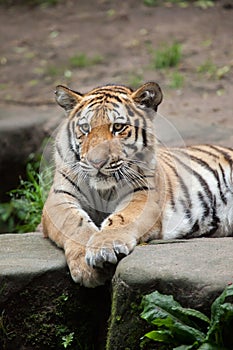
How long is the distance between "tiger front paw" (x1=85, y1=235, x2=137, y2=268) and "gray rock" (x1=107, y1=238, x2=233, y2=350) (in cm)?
7

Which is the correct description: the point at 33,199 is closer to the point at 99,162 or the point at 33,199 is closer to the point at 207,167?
the point at 207,167

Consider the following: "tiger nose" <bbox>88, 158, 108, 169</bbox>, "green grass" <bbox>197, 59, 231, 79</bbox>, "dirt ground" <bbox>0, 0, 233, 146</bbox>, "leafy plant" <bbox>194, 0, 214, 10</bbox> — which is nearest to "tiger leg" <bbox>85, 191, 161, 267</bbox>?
"tiger nose" <bbox>88, 158, 108, 169</bbox>

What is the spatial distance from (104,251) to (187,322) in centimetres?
59

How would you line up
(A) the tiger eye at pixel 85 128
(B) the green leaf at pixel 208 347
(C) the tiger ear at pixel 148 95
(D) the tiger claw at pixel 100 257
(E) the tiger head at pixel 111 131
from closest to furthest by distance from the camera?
(B) the green leaf at pixel 208 347, (D) the tiger claw at pixel 100 257, (E) the tiger head at pixel 111 131, (A) the tiger eye at pixel 85 128, (C) the tiger ear at pixel 148 95

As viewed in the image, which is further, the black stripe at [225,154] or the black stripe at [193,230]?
the black stripe at [225,154]

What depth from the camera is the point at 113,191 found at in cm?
466

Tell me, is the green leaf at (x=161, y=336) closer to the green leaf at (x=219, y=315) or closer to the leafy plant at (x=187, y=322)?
the leafy plant at (x=187, y=322)

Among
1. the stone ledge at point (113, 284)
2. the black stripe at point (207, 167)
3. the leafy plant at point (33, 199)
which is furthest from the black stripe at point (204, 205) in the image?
the leafy plant at point (33, 199)

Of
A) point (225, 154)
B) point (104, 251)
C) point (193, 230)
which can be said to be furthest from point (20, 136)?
point (104, 251)

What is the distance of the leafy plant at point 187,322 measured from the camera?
3.73 metres

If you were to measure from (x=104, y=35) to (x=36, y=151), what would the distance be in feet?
12.0

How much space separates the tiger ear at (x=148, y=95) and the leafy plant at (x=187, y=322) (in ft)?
4.23

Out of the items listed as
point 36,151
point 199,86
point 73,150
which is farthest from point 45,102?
point 73,150

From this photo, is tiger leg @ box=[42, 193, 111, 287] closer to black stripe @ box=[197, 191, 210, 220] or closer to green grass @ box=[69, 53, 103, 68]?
black stripe @ box=[197, 191, 210, 220]
